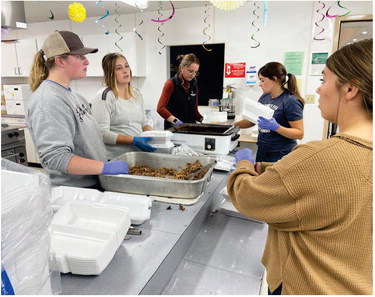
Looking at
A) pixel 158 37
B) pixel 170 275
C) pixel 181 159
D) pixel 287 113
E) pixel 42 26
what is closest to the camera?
pixel 170 275

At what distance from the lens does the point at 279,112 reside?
7.32 ft

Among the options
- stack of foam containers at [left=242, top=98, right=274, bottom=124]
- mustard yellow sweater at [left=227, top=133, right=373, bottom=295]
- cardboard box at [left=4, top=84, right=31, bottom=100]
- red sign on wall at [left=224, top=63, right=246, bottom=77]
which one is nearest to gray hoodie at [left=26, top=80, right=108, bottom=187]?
mustard yellow sweater at [left=227, top=133, right=373, bottom=295]

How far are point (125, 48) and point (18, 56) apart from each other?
207 centimetres

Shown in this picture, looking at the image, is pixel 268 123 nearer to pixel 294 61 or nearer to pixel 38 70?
pixel 38 70

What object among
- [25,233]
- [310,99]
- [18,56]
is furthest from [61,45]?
[18,56]

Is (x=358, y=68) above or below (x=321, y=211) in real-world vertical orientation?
above

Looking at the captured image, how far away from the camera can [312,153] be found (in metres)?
0.73

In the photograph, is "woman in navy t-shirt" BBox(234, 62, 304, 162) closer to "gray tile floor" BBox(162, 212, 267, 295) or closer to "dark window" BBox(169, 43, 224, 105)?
"gray tile floor" BBox(162, 212, 267, 295)

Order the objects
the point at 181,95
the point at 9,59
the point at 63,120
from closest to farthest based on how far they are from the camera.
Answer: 1. the point at 63,120
2. the point at 181,95
3. the point at 9,59

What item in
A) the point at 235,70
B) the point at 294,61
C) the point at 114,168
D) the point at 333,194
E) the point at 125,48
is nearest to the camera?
the point at 333,194

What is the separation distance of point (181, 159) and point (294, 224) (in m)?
0.92

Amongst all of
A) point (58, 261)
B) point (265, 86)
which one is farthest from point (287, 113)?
point (58, 261)

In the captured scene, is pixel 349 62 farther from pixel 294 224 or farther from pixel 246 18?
pixel 246 18

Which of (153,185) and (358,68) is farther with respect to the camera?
(153,185)
